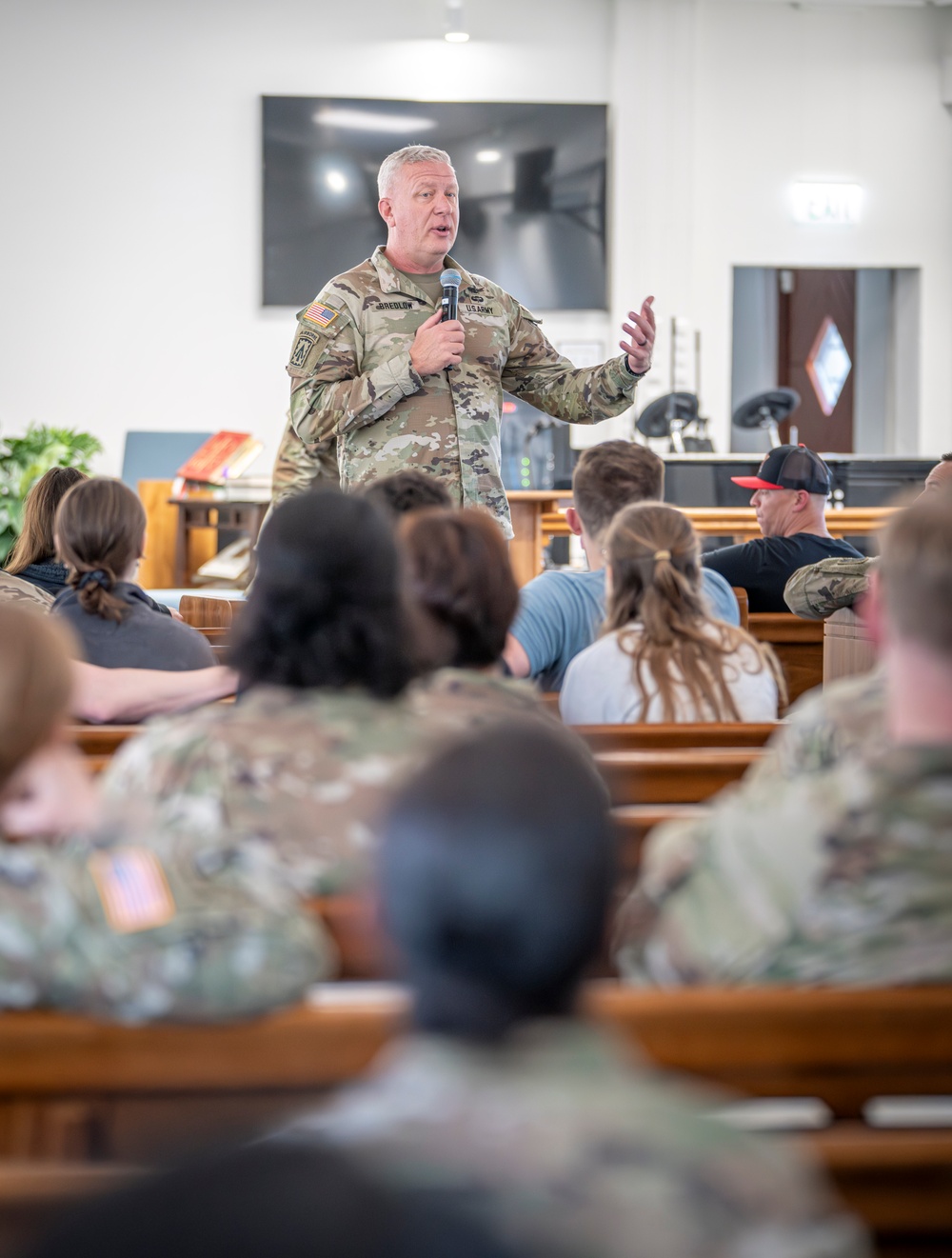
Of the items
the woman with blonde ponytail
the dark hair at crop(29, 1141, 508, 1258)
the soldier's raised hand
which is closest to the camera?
the dark hair at crop(29, 1141, 508, 1258)

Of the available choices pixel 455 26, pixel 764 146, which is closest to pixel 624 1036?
pixel 455 26

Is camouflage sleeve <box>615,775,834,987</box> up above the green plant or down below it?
below

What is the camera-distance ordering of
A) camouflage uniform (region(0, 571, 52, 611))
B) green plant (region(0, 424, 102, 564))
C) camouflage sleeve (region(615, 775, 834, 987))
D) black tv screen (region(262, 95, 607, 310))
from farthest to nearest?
black tv screen (region(262, 95, 607, 310))
green plant (region(0, 424, 102, 564))
camouflage uniform (region(0, 571, 52, 611))
camouflage sleeve (region(615, 775, 834, 987))

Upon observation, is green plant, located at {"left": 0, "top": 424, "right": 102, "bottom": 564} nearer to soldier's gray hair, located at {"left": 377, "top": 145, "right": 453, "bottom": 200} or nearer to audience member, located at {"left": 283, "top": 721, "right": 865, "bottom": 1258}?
soldier's gray hair, located at {"left": 377, "top": 145, "right": 453, "bottom": 200}

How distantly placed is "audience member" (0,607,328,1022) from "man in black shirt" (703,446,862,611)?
3248 millimetres

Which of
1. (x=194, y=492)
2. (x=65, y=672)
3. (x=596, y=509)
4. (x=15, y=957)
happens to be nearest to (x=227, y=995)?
(x=15, y=957)

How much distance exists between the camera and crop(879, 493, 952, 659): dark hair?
3.88 ft

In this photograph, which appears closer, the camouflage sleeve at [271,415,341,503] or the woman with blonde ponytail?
the woman with blonde ponytail

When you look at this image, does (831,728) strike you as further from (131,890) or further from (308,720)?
(131,890)

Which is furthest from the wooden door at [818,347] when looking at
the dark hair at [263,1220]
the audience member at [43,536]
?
the dark hair at [263,1220]

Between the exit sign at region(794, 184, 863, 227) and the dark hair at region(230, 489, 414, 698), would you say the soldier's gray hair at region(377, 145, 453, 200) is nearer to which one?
the dark hair at region(230, 489, 414, 698)

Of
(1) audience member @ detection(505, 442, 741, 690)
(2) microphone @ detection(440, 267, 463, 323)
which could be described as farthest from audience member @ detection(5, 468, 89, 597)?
(1) audience member @ detection(505, 442, 741, 690)

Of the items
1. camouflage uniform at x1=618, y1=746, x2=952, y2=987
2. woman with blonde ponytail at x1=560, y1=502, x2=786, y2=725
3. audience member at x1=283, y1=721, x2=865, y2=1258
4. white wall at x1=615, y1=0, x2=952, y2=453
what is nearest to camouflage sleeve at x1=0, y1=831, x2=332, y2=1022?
camouflage uniform at x1=618, y1=746, x2=952, y2=987

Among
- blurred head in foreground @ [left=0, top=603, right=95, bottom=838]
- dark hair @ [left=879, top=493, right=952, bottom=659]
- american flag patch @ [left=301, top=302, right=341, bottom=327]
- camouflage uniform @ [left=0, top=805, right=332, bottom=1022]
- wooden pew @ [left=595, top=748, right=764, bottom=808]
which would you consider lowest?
wooden pew @ [left=595, top=748, right=764, bottom=808]
